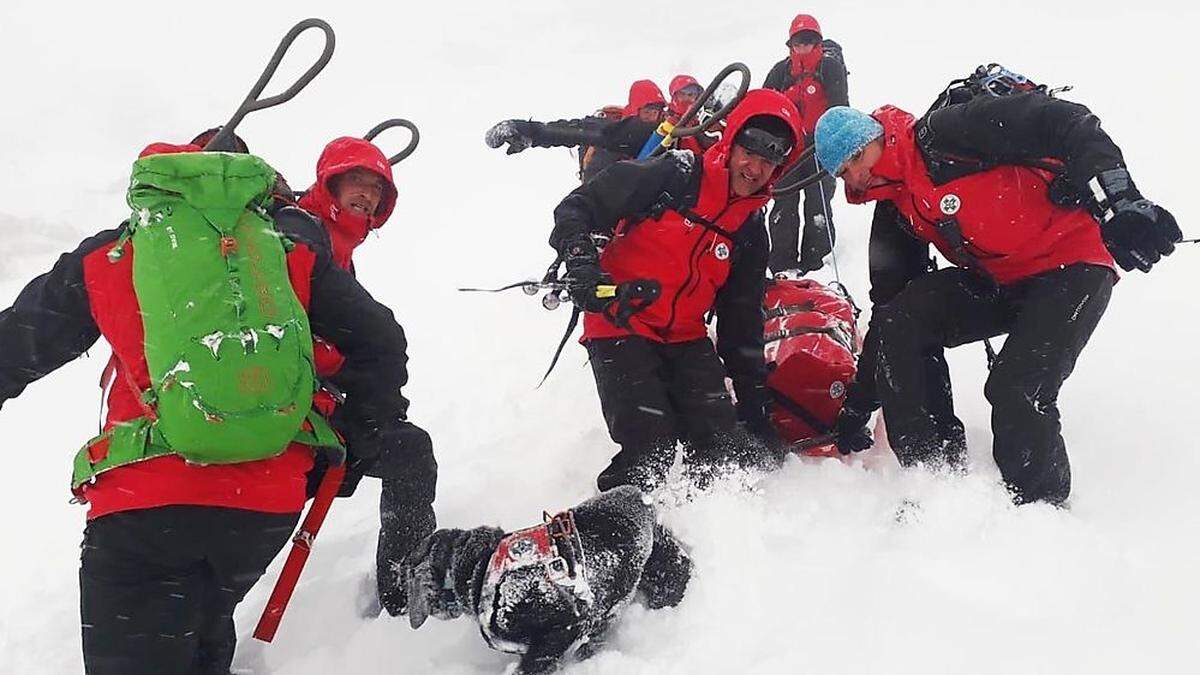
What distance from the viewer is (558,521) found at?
300 centimetres

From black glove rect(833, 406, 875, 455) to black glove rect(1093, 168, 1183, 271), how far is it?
141cm

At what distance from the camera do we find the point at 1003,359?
3.64 metres

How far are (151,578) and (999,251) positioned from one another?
3213 millimetres

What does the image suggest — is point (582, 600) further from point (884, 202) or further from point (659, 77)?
point (659, 77)

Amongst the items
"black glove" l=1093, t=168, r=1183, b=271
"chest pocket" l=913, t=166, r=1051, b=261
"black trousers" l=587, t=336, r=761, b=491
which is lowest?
"black trousers" l=587, t=336, r=761, b=491

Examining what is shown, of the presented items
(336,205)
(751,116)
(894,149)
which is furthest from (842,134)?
(336,205)

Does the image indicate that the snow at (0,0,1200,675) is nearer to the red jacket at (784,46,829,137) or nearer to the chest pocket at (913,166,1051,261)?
the chest pocket at (913,166,1051,261)

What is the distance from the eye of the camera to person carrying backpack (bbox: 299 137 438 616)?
3.31 meters

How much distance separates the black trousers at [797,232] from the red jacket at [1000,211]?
10.6 feet

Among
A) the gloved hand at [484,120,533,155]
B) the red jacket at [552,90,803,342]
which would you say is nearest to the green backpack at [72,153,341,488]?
the red jacket at [552,90,803,342]

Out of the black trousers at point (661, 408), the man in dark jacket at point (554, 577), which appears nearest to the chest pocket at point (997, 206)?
the black trousers at point (661, 408)

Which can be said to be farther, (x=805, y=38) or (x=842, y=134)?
(x=805, y=38)

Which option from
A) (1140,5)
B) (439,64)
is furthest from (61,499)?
(439,64)

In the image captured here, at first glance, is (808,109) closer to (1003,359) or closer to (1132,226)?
(1003,359)
